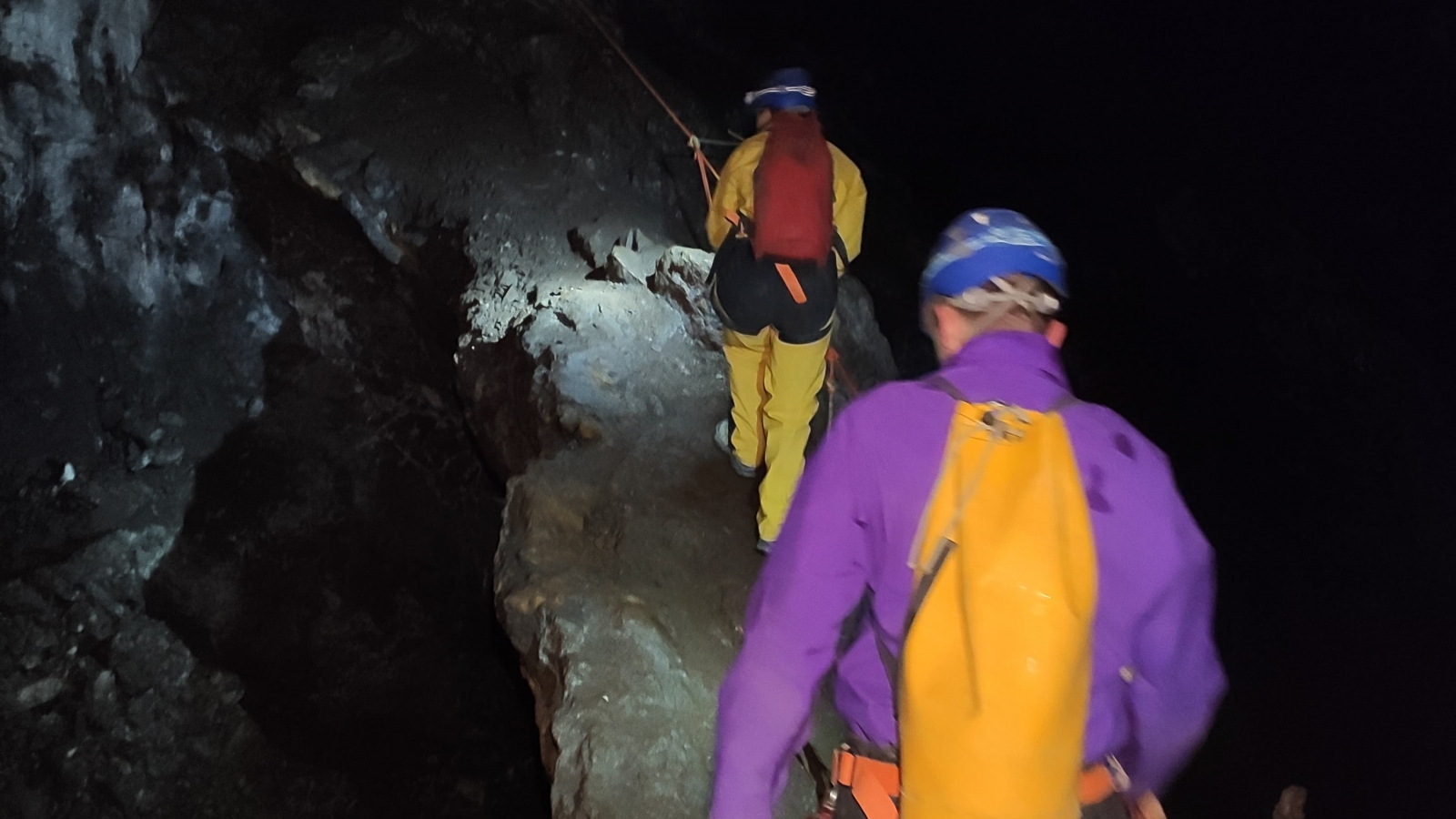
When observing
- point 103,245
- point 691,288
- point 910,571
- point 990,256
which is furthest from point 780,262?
point 103,245

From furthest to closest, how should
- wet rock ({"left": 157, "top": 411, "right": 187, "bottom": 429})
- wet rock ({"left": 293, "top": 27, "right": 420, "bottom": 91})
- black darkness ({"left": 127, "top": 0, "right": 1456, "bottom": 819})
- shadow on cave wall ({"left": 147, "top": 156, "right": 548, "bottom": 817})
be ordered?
1. wet rock ({"left": 293, "top": 27, "right": 420, "bottom": 91})
2. wet rock ({"left": 157, "top": 411, "right": 187, "bottom": 429})
3. black darkness ({"left": 127, "top": 0, "right": 1456, "bottom": 819})
4. shadow on cave wall ({"left": 147, "top": 156, "right": 548, "bottom": 817})

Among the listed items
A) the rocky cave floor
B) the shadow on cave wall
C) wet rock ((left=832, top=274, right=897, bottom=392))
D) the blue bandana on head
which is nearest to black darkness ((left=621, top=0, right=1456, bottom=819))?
wet rock ((left=832, top=274, right=897, bottom=392))

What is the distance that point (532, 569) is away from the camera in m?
3.20

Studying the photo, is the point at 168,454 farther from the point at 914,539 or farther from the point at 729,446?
the point at 914,539

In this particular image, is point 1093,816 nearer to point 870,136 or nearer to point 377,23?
point 377,23

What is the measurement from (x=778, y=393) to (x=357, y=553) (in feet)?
9.30

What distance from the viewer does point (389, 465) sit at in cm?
514

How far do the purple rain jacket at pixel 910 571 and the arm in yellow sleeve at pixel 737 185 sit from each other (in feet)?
5.54

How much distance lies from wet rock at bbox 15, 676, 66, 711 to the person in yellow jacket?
11.2ft

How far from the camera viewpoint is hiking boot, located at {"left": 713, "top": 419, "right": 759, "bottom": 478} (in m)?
3.70

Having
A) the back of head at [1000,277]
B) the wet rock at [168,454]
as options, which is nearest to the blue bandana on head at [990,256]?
the back of head at [1000,277]

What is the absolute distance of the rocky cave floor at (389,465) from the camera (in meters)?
3.38

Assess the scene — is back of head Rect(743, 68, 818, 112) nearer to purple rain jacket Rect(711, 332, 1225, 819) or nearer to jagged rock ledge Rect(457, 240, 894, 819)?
jagged rock ledge Rect(457, 240, 894, 819)

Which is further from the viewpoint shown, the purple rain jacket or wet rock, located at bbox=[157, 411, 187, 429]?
wet rock, located at bbox=[157, 411, 187, 429]
